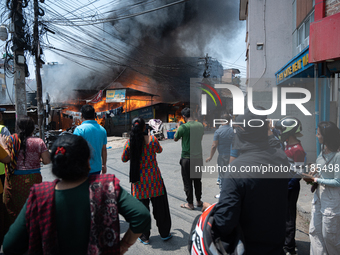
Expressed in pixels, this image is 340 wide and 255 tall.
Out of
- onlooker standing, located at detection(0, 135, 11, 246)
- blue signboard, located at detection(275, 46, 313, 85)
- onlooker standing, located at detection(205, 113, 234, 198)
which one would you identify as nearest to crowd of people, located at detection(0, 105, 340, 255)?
onlooker standing, located at detection(0, 135, 11, 246)

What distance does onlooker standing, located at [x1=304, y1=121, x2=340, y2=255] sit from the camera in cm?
212

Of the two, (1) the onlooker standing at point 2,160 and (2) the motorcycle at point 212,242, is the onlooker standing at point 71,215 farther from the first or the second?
(1) the onlooker standing at point 2,160

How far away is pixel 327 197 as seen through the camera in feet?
7.12

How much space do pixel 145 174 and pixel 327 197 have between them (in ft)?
6.54

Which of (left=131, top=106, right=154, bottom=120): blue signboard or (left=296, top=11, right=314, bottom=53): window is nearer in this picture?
(left=296, top=11, right=314, bottom=53): window

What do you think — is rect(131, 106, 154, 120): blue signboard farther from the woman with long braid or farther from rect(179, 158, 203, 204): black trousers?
the woman with long braid

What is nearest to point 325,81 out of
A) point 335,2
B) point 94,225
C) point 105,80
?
point 335,2

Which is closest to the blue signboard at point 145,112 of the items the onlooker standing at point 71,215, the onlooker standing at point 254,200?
the onlooker standing at point 254,200

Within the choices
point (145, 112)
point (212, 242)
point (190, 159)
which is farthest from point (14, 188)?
point (145, 112)

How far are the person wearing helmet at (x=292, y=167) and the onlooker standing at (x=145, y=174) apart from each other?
1.46m

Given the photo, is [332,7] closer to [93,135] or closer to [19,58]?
[93,135]

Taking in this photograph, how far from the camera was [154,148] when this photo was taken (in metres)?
2.98

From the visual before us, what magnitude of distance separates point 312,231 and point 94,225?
7.31 feet

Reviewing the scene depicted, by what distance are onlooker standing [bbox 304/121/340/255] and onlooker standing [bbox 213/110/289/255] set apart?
3.14ft
